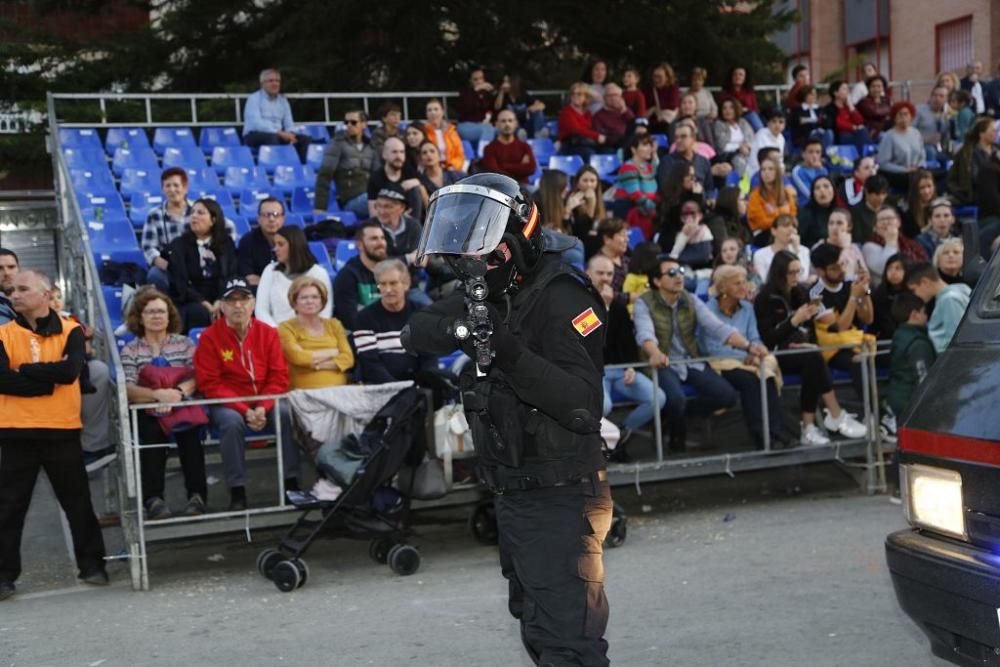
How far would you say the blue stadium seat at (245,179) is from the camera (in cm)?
1321

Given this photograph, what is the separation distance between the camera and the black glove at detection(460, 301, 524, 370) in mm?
4114

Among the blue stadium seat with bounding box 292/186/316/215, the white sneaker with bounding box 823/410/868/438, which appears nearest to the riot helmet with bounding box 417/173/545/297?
the white sneaker with bounding box 823/410/868/438

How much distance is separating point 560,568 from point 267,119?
34.2ft

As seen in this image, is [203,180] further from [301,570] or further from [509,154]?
[301,570]

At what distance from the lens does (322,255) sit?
1130 centimetres

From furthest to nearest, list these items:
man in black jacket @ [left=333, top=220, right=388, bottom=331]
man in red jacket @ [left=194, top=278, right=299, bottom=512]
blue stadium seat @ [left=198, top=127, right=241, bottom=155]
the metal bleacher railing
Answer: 1. blue stadium seat @ [left=198, top=127, right=241, bottom=155]
2. man in black jacket @ [left=333, top=220, right=388, bottom=331]
3. man in red jacket @ [left=194, top=278, right=299, bottom=512]
4. the metal bleacher railing

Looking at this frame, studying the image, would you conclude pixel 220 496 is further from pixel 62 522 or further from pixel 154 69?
pixel 154 69

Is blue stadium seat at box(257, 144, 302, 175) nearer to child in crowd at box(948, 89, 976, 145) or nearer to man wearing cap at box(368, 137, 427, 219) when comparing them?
man wearing cap at box(368, 137, 427, 219)

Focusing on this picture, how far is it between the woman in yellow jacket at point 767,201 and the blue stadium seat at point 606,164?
77.4 inches

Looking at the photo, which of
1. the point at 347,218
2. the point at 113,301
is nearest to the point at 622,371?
the point at 113,301

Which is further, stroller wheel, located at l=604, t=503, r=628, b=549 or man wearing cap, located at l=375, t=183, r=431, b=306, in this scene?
man wearing cap, located at l=375, t=183, r=431, b=306

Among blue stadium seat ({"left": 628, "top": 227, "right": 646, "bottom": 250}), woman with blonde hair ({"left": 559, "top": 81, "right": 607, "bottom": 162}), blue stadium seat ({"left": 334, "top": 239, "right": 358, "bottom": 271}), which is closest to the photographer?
blue stadium seat ({"left": 334, "top": 239, "right": 358, "bottom": 271})

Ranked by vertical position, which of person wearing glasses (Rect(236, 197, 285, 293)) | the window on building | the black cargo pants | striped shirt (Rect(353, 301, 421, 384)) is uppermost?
the window on building

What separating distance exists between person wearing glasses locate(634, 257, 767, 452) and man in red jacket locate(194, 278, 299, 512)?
2.64m
